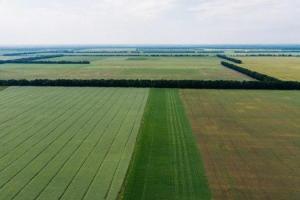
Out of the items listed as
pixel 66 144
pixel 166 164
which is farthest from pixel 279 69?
pixel 166 164

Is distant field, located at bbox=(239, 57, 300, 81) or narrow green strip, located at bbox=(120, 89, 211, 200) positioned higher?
narrow green strip, located at bbox=(120, 89, 211, 200)

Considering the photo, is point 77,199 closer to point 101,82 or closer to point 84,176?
point 84,176

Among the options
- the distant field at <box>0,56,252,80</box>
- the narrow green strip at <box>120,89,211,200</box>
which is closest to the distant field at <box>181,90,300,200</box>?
the narrow green strip at <box>120,89,211,200</box>

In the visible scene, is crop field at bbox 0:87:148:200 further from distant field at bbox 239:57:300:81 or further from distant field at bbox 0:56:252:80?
distant field at bbox 239:57:300:81

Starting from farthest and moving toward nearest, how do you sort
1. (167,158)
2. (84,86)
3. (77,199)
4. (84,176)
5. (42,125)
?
(84,86)
(42,125)
(167,158)
(84,176)
(77,199)

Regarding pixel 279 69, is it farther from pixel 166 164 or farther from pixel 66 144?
pixel 166 164

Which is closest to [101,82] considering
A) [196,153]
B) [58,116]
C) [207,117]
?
[58,116]
